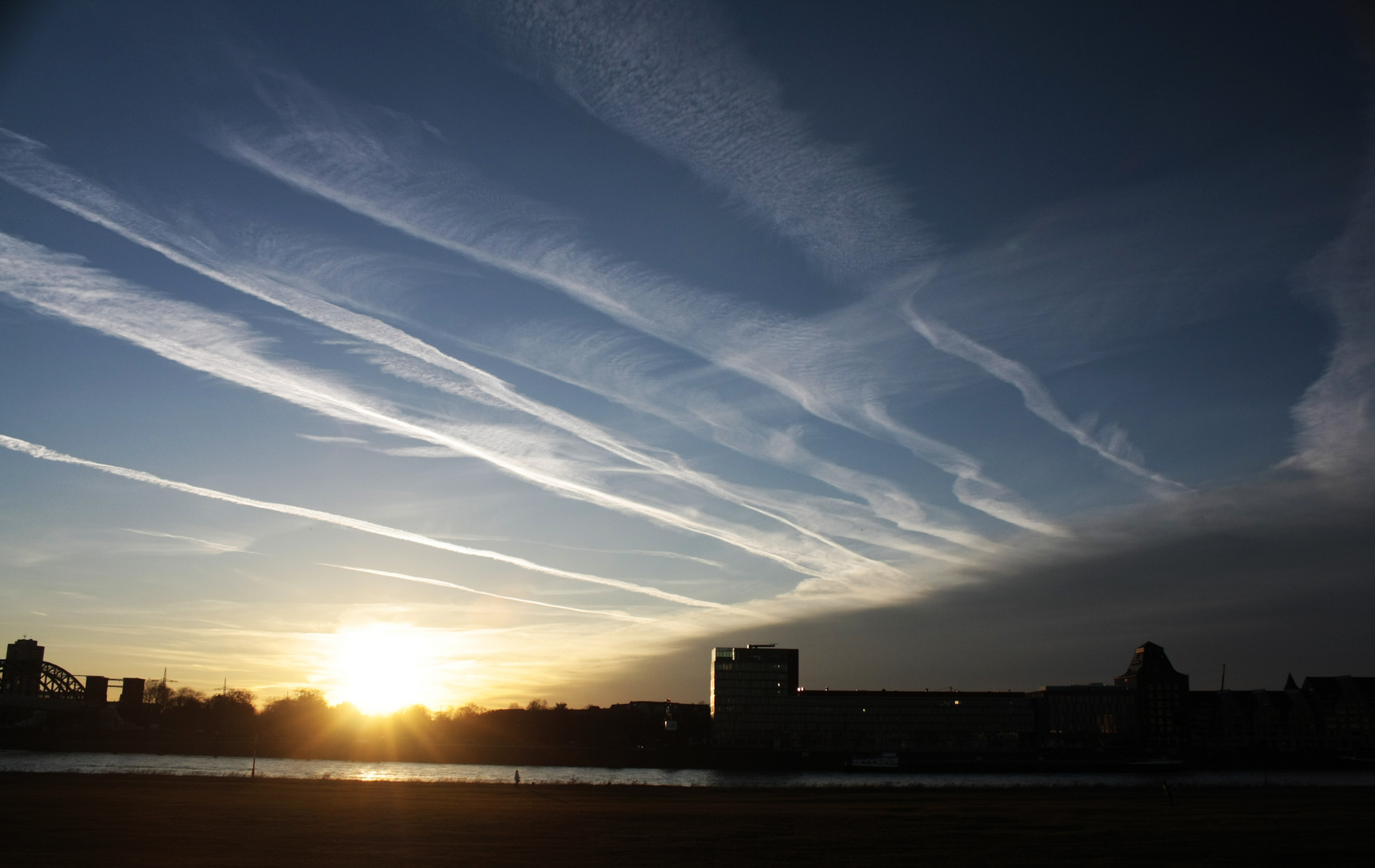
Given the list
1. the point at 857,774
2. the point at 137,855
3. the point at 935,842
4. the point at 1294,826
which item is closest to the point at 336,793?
the point at 137,855

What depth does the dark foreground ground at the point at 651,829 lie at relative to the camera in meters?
31.8

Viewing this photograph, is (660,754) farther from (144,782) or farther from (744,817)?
(744,817)

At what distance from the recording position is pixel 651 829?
136 ft

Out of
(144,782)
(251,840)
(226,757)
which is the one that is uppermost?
(251,840)

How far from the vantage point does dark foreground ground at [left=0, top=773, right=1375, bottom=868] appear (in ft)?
104

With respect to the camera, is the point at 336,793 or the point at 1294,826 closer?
the point at 1294,826

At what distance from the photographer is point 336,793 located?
65688 mm

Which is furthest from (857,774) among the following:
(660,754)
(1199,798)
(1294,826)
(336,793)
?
(1294,826)

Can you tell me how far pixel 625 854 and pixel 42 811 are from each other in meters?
31.6

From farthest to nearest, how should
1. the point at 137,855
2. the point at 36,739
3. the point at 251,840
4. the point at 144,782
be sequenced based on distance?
1. the point at 36,739
2. the point at 144,782
3. the point at 251,840
4. the point at 137,855

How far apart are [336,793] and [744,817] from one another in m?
34.2

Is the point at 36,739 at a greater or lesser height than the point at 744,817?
lesser

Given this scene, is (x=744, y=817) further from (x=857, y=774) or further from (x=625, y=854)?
(x=857, y=774)

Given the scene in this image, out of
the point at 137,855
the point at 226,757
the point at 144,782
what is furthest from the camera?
the point at 226,757
